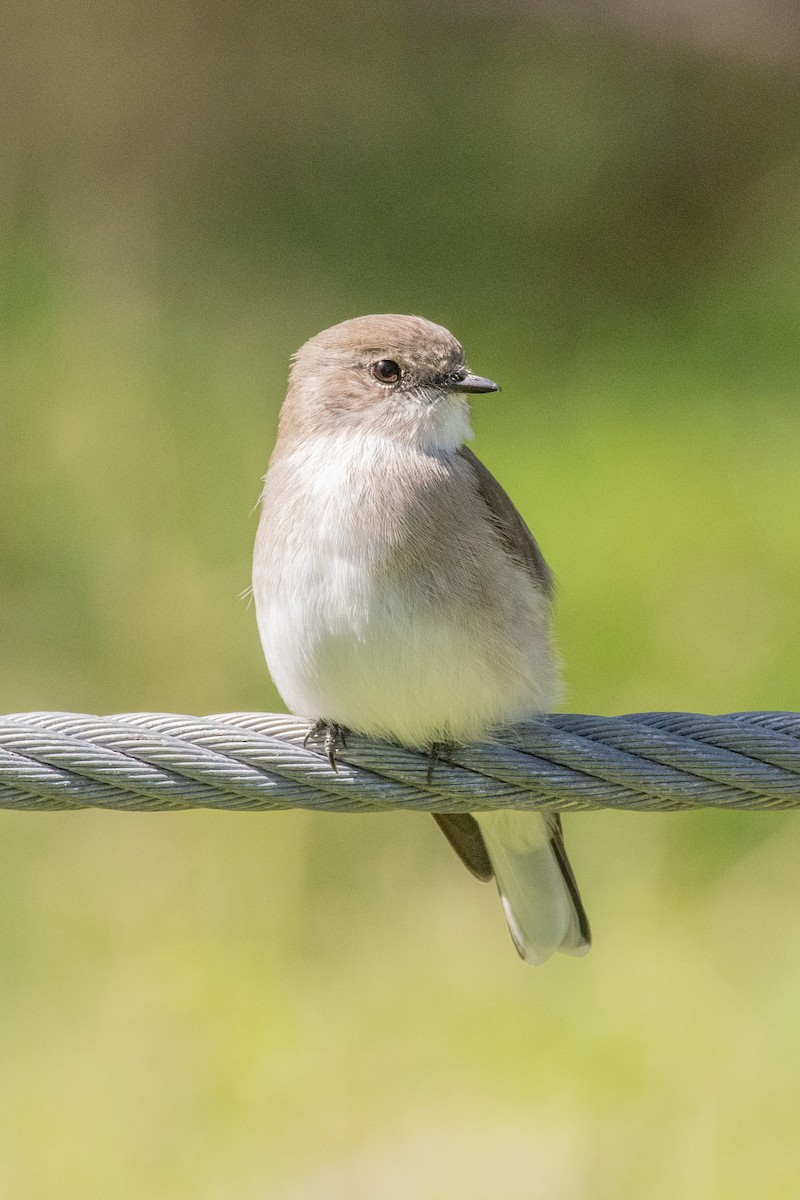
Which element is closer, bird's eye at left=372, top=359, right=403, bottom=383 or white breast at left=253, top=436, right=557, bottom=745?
white breast at left=253, top=436, right=557, bottom=745

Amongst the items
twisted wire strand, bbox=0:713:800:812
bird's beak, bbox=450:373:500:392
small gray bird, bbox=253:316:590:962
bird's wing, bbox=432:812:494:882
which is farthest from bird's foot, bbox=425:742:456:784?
bird's beak, bbox=450:373:500:392

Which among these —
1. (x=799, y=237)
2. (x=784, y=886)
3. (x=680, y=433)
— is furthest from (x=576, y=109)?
(x=784, y=886)

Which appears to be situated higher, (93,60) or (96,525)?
(93,60)

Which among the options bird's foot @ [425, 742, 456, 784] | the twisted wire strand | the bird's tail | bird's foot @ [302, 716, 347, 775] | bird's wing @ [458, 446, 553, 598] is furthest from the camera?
the bird's tail

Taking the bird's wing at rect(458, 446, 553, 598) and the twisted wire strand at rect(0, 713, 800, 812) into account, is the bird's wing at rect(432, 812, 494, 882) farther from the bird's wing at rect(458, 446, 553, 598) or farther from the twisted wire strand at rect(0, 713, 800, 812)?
the twisted wire strand at rect(0, 713, 800, 812)

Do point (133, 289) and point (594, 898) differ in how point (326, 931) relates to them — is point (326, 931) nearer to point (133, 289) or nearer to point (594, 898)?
point (594, 898)

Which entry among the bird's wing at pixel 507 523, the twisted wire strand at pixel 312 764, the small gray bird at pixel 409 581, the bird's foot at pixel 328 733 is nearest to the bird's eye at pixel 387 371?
the small gray bird at pixel 409 581

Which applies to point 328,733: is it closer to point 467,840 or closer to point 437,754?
point 437,754

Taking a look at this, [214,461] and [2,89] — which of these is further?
[2,89]
